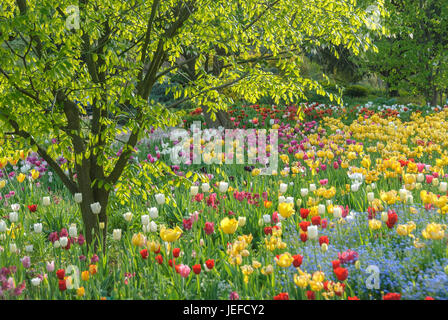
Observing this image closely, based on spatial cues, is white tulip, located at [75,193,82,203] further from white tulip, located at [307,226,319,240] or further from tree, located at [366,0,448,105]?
tree, located at [366,0,448,105]

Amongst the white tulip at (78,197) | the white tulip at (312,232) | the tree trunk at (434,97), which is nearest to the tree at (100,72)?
the white tulip at (78,197)

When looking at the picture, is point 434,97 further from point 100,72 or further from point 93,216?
point 93,216

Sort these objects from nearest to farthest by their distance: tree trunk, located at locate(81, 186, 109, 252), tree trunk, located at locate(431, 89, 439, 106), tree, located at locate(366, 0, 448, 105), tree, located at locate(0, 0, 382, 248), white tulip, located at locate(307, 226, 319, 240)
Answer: white tulip, located at locate(307, 226, 319, 240) → tree, located at locate(0, 0, 382, 248) → tree trunk, located at locate(81, 186, 109, 252) → tree, located at locate(366, 0, 448, 105) → tree trunk, located at locate(431, 89, 439, 106)

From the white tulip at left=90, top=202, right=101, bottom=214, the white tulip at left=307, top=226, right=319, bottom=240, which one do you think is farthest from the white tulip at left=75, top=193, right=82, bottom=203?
the white tulip at left=307, top=226, right=319, bottom=240

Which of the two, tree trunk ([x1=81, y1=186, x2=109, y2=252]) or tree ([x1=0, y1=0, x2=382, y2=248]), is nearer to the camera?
tree ([x1=0, y1=0, x2=382, y2=248])

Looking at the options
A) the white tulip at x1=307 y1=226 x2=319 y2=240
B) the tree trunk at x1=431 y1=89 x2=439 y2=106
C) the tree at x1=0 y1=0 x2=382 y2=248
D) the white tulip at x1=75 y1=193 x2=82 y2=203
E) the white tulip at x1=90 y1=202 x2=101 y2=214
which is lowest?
the white tulip at x1=307 y1=226 x2=319 y2=240

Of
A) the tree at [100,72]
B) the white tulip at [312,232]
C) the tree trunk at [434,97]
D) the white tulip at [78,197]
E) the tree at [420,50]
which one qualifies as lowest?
the white tulip at [312,232]

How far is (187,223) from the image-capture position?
3.48m

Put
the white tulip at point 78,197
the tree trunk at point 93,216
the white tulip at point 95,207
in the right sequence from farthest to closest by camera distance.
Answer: the tree trunk at point 93,216 < the white tulip at point 78,197 < the white tulip at point 95,207

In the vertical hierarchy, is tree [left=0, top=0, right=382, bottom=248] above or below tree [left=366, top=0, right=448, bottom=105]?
below

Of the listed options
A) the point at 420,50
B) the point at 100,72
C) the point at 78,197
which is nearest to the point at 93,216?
the point at 78,197

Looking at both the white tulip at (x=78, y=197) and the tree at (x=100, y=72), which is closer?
the tree at (x=100, y=72)

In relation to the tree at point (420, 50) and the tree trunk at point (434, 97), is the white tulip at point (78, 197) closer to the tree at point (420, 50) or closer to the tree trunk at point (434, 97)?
the tree at point (420, 50)
